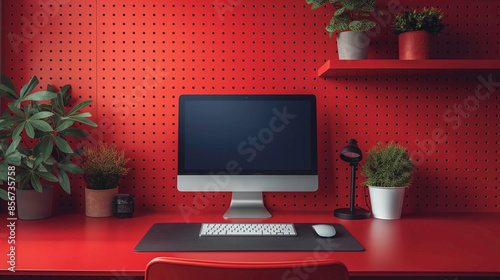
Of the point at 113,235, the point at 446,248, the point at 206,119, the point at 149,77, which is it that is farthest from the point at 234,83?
the point at 446,248

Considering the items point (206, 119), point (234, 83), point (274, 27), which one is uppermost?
point (274, 27)

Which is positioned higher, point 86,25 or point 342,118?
point 86,25

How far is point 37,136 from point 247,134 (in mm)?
904

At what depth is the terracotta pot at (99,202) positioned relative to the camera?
161cm

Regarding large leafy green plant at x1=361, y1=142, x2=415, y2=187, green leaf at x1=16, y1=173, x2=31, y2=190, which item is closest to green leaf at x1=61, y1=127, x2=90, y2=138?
green leaf at x1=16, y1=173, x2=31, y2=190

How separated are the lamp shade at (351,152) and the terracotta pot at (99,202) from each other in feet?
3.48

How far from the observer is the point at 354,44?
160cm

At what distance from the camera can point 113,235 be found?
133 cm

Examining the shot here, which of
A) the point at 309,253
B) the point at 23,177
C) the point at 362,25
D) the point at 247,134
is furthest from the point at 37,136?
the point at 362,25

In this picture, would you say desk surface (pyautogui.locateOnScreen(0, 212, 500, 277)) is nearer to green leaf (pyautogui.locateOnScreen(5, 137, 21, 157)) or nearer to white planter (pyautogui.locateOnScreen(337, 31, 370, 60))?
green leaf (pyautogui.locateOnScreen(5, 137, 21, 157))

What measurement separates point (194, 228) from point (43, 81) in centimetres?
108

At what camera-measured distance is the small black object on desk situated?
157 cm

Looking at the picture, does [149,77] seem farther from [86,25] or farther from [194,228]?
[194,228]

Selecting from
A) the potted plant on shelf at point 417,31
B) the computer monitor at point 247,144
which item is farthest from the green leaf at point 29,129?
the potted plant on shelf at point 417,31
